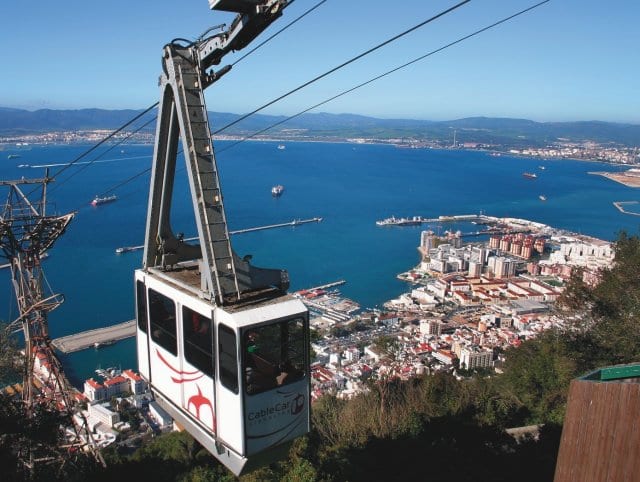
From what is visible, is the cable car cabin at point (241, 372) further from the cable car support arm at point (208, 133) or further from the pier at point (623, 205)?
the pier at point (623, 205)

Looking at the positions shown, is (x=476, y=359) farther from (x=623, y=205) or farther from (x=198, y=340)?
(x=623, y=205)

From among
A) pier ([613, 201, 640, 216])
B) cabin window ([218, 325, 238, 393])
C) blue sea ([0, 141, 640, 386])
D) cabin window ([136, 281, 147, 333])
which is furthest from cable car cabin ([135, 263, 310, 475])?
pier ([613, 201, 640, 216])

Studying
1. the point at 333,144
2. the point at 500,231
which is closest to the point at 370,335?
the point at 500,231

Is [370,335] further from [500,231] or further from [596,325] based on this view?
[500,231]

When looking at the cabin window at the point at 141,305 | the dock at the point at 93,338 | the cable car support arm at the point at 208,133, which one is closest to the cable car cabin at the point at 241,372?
the cable car support arm at the point at 208,133

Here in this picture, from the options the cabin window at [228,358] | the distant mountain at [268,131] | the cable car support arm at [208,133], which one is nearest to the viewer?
the cabin window at [228,358]

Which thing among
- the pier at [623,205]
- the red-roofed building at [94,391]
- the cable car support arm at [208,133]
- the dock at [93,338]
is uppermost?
the cable car support arm at [208,133]

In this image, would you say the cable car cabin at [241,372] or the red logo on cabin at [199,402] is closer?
the cable car cabin at [241,372]

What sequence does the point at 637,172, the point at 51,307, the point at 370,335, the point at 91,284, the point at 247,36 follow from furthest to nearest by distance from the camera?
the point at 637,172
the point at 91,284
the point at 370,335
the point at 51,307
the point at 247,36
